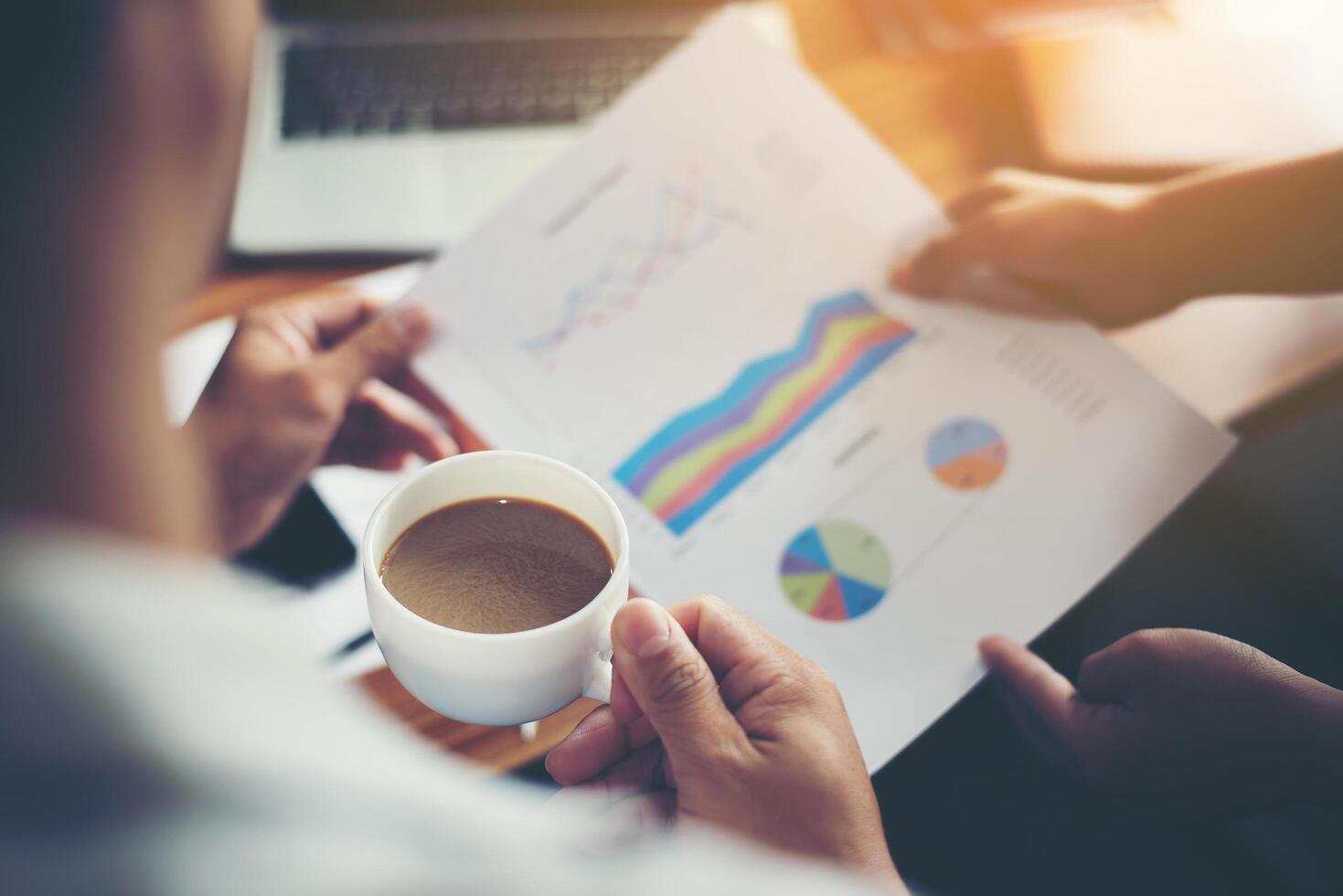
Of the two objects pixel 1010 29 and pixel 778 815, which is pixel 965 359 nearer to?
pixel 778 815

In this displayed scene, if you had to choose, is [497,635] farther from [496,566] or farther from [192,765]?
[192,765]

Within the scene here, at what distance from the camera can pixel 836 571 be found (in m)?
0.48

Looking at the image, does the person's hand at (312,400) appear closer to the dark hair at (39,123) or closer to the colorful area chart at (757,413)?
the colorful area chart at (757,413)

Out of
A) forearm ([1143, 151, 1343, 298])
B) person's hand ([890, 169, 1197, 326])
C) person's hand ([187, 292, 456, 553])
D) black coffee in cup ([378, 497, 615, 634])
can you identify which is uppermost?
forearm ([1143, 151, 1343, 298])

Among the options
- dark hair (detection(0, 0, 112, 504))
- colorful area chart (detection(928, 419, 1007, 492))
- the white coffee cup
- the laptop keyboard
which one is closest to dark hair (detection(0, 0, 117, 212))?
dark hair (detection(0, 0, 112, 504))

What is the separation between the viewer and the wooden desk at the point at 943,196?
1.47 ft

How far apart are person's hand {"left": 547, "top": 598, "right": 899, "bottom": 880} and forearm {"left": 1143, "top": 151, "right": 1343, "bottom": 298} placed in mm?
418

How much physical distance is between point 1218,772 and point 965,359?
25 centimetres

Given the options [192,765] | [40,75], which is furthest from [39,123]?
[192,765]

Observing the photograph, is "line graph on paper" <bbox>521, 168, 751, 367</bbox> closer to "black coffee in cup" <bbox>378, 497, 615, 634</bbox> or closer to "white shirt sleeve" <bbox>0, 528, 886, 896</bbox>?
"black coffee in cup" <bbox>378, 497, 615, 634</bbox>

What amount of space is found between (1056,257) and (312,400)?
0.47 m

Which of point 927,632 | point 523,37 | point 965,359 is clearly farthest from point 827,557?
point 523,37

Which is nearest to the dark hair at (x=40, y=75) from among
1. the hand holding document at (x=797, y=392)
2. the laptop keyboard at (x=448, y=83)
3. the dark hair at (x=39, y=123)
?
the dark hair at (x=39, y=123)

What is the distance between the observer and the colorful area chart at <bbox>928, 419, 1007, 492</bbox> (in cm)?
51
